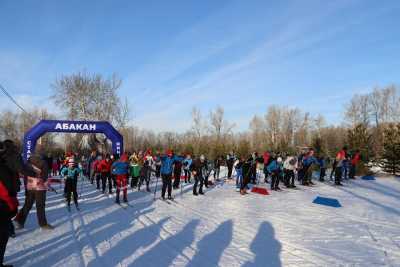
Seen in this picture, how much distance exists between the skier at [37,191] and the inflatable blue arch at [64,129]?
41.8 ft

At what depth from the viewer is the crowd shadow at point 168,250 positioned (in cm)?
552

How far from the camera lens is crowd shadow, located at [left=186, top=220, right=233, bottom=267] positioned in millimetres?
5664

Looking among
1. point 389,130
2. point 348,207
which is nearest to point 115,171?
point 348,207

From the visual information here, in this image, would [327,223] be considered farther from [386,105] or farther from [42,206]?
[386,105]

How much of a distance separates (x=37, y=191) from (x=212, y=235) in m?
3.92

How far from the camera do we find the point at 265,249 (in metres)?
6.50

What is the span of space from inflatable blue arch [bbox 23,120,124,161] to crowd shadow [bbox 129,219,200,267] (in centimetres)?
1404

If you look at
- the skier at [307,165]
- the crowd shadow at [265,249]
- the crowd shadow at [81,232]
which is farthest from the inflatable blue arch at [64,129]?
the crowd shadow at [265,249]

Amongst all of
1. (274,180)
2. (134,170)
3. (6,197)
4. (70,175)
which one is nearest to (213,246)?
(6,197)

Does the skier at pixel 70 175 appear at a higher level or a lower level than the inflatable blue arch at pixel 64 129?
lower

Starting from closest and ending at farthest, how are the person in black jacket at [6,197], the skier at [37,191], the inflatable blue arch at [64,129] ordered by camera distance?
the person in black jacket at [6,197] < the skier at [37,191] < the inflatable blue arch at [64,129]

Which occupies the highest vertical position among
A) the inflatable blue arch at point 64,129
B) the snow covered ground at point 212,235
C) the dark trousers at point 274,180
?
the inflatable blue arch at point 64,129

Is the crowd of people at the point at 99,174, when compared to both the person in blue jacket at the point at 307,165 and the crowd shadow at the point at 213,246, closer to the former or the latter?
the person in blue jacket at the point at 307,165

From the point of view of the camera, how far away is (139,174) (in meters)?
16.3
